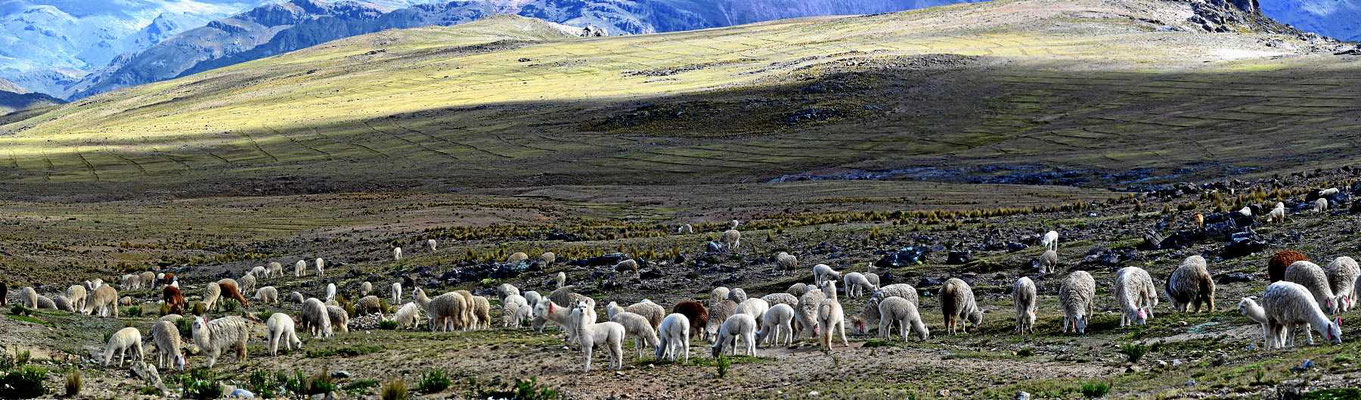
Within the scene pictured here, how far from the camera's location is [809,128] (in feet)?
362

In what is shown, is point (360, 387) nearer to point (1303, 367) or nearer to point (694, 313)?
point (694, 313)

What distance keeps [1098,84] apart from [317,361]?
4528 inches

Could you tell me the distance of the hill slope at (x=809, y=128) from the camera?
83.9 meters

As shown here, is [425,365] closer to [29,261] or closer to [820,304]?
[820,304]

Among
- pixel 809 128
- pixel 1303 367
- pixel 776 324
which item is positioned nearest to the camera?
pixel 1303 367

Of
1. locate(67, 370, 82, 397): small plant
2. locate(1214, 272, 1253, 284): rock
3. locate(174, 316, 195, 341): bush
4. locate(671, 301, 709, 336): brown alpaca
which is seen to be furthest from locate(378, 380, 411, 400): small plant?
locate(1214, 272, 1253, 284): rock

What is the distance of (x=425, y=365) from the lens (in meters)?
19.1

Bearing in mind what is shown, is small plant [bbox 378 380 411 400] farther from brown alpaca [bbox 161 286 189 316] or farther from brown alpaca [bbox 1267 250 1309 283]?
brown alpaca [bbox 1267 250 1309 283]

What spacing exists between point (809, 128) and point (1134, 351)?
9447 cm

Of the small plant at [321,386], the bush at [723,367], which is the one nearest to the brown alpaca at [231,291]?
the small plant at [321,386]

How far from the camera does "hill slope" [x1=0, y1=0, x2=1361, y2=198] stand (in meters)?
83.9

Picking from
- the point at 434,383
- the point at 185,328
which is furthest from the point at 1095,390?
the point at 185,328

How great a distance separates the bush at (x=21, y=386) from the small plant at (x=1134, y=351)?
48.0 feet

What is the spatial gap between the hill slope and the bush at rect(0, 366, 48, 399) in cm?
6349
